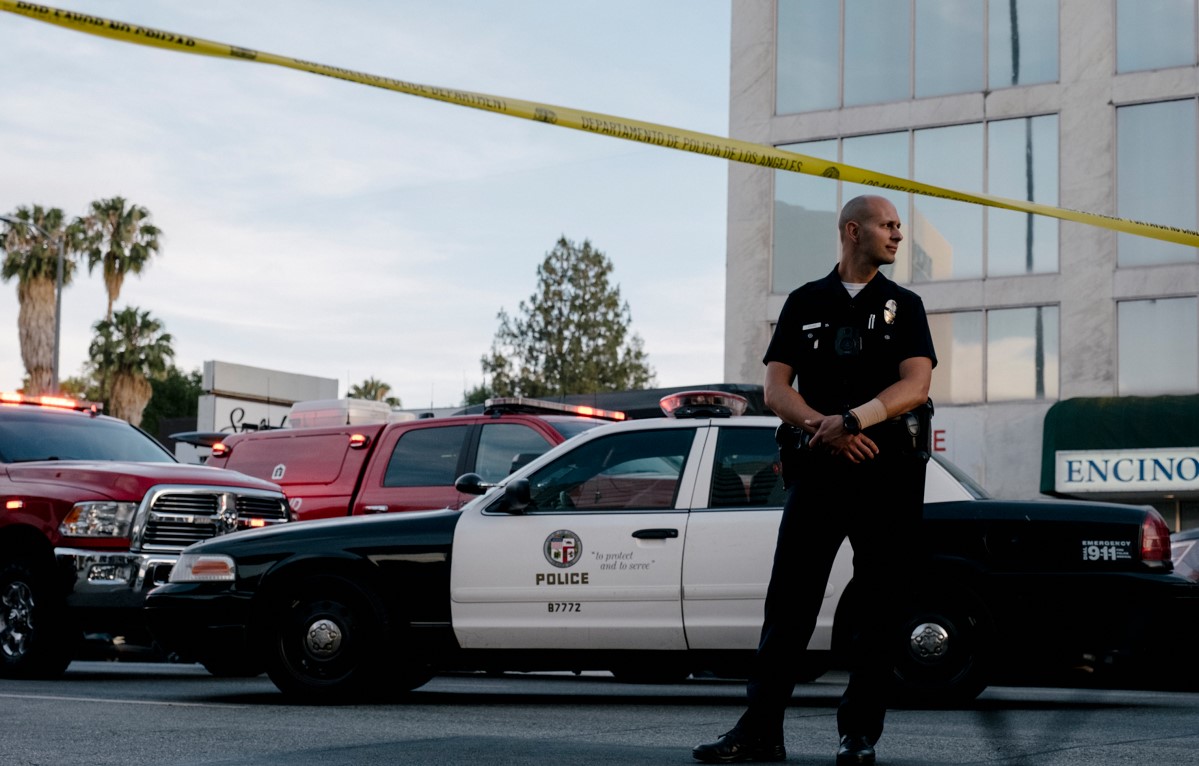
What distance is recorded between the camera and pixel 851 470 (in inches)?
199

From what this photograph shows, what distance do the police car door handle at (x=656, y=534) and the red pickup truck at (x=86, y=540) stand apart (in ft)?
13.3

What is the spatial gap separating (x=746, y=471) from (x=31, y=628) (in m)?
5.17

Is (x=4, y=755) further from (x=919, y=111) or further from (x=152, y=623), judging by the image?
(x=919, y=111)

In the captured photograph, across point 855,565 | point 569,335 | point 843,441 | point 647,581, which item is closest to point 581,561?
point 647,581

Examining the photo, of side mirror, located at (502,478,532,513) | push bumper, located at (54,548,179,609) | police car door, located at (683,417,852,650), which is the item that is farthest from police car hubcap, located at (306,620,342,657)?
push bumper, located at (54,548,179,609)

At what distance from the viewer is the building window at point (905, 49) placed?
92.2 ft

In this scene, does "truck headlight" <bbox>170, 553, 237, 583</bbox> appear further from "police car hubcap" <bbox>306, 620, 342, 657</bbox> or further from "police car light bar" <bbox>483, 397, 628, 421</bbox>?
"police car light bar" <bbox>483, 397, 628, 421</bbox>

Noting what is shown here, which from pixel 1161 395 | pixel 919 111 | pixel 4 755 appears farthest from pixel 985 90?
pixel 4 755

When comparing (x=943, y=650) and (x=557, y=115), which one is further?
(x=943, y=650)

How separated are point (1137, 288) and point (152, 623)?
867 inches

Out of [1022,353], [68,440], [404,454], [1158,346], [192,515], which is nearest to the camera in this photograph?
[192,515]

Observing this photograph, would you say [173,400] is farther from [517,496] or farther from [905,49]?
[517,496]

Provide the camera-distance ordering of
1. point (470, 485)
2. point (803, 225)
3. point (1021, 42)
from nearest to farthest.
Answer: point (470, 485) → point (1021, 42) → point (803, 225)

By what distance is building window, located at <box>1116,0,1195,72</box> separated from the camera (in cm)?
2688
